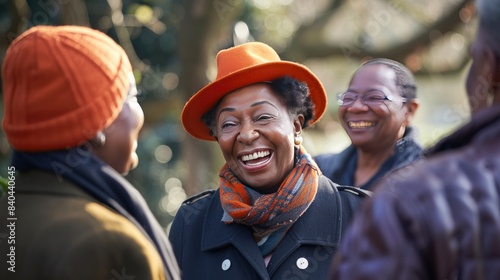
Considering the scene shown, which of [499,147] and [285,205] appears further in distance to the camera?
[285,205]

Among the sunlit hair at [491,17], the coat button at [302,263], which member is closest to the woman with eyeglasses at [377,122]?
the coat button at [302,263]

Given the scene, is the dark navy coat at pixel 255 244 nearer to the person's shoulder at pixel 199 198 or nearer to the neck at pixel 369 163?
the person's shoulder at pixel 199 198

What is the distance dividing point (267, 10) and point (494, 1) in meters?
9.09

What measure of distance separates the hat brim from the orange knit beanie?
116 cm

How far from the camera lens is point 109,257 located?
261 centimetres

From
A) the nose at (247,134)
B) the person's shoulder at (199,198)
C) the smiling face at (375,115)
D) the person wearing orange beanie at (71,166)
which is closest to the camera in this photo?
the person wearing orange beanie at (71,166)

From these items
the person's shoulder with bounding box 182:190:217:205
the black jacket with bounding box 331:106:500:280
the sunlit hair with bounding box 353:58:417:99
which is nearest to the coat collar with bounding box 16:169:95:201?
the black jacket with bounding box 331:106:500:280

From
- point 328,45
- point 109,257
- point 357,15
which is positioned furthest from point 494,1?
point 357,15

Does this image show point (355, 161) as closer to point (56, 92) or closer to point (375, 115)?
point (375, 115)

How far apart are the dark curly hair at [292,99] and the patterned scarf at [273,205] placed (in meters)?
0.27

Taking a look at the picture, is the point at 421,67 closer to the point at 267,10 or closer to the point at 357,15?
the point at 357,15

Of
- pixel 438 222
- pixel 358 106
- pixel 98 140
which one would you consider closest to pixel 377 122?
pixel 358 106

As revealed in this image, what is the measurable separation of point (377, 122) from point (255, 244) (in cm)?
151

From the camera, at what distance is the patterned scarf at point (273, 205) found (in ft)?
12.5
